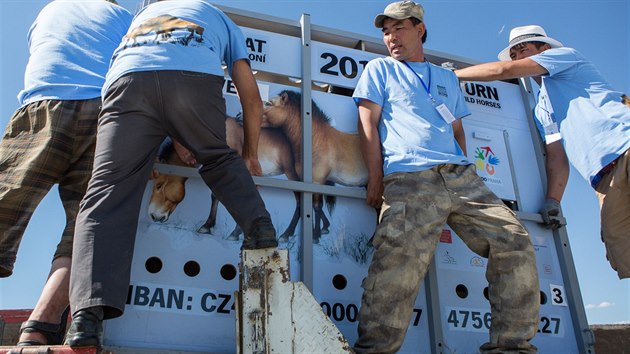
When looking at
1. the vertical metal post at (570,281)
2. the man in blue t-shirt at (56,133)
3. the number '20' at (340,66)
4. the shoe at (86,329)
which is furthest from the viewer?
the number '20' at (340,66)

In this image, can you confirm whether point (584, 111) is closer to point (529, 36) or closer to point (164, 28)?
point (529, 36)

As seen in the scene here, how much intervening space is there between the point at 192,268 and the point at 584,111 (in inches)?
96.7

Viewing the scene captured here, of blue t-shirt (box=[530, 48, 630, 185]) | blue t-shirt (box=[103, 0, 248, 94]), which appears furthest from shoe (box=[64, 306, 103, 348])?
blue t-shirt (box=[530, 48, 630, 185])

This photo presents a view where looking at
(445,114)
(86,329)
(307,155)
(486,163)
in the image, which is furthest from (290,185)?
(86,329)

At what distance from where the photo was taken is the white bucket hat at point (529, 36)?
3.93 metres

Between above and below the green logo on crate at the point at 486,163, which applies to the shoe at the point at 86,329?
below

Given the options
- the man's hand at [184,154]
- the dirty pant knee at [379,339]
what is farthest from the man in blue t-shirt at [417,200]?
the man's hand at [184,154]

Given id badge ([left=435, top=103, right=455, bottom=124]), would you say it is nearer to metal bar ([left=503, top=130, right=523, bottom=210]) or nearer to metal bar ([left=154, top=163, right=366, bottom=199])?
metal bar ([left=154, top=163, right=366, bottom=199])

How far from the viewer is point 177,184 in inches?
124

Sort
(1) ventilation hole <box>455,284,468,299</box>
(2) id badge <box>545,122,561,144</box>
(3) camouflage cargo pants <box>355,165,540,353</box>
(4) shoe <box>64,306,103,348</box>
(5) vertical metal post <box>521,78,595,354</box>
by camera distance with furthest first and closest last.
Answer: (2) id badge <box>545,122,561,144</box>
(5) vertical metal post <box>521,78,595,354</box>
(1) ventilation hole <box>455,284,468,299</box>
(3) camouflage cargo pants <box>355,165,540,353</box>
(4) shoe <box>64,306,103,348</box>

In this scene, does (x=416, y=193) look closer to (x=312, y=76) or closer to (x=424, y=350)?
(x=424, y=350)

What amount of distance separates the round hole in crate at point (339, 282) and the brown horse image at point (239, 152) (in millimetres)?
353

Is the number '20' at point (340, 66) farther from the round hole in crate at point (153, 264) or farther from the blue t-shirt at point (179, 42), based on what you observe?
the round hole in crate at point (153, 264)

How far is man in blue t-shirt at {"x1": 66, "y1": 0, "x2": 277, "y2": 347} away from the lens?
6.93 ft
